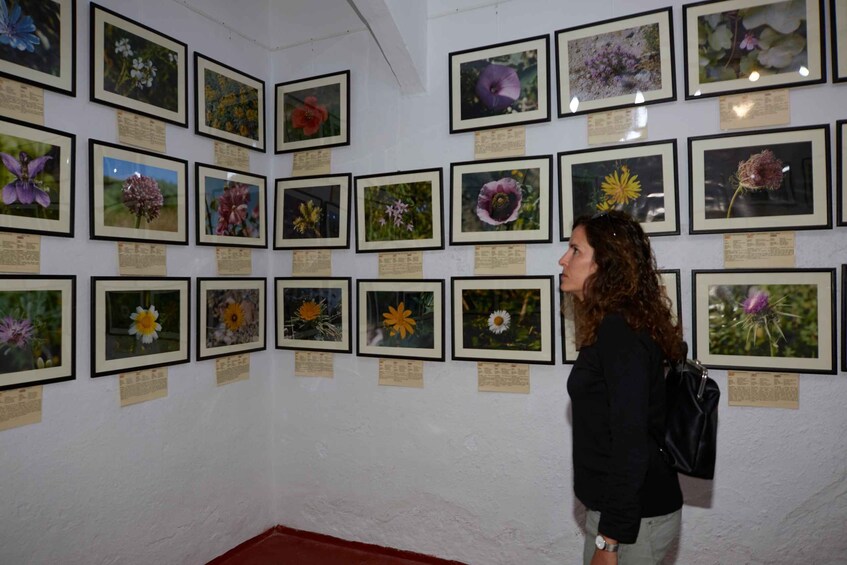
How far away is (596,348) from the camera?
164cm

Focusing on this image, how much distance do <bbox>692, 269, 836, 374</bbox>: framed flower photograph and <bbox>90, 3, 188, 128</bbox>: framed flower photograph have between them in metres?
2.84

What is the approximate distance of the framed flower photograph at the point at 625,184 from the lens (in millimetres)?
2486

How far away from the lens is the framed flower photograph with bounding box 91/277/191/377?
239 cm

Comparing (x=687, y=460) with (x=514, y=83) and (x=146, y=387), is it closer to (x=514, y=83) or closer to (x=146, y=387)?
(x=514, y=83)

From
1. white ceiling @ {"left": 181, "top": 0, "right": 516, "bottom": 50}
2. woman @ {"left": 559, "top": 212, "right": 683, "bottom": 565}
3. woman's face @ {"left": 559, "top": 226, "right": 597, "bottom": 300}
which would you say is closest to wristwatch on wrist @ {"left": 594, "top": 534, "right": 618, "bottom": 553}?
woman @ {"left": 559, "top": 212, "right": 683, "bottom": 565}

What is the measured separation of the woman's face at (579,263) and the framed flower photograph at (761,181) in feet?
3.14

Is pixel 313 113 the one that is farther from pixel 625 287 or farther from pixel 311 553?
pixel 311 553

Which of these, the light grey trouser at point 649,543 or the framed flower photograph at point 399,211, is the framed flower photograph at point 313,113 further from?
the light grey trouser at point 649,543

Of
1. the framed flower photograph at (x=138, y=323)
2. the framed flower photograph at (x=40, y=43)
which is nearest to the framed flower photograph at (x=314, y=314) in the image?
the framed flower photograph at (x=138, y=323)

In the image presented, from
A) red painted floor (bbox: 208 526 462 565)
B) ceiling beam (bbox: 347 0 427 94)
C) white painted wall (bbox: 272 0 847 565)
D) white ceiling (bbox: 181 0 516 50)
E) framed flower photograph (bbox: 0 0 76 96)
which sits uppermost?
white ceiling (bbox: 181 0 516 50)

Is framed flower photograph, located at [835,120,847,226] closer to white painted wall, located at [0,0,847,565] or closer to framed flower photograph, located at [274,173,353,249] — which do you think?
white painted wall, located at [0,0,847,565]

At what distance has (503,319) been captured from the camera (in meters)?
2.80

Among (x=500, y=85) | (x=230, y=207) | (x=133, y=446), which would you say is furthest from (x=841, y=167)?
(x=133, y=446)

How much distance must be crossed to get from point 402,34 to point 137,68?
4.48ft
